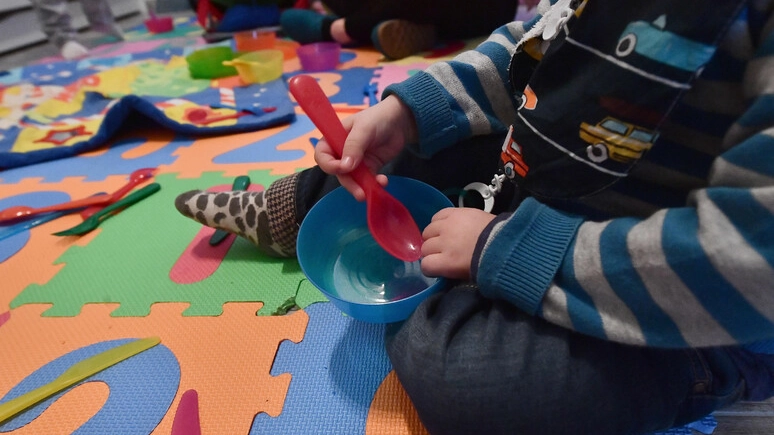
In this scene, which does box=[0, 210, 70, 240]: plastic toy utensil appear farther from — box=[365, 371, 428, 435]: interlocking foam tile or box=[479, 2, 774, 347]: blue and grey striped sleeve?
box=[479, 2, 774, 347]: blue and grey striped sleeve

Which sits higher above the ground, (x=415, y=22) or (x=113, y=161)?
(x=415, y=22)

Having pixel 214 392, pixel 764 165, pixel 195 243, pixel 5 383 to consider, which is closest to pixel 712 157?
pixel 764 165

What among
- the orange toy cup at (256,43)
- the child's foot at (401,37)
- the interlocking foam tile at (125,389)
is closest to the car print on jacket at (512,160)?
the interlocking foam tile at (125,389)

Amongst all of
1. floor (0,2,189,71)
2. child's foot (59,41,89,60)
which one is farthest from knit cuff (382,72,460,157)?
floor (0,2,189,71)

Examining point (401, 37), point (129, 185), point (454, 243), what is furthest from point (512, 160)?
point (401, 37)

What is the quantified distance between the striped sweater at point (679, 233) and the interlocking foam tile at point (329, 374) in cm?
20

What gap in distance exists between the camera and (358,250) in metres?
0.63

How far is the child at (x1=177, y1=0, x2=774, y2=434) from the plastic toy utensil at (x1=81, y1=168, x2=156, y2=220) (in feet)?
1.92

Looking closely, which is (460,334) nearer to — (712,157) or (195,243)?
(712,157)

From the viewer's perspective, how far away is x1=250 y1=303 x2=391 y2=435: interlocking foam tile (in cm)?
48

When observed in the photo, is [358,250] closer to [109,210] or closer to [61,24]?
[109,210]

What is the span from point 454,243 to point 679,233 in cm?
18

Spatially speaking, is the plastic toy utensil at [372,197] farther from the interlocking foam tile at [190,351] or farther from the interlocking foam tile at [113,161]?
the interlocking foam tile at [113,161]

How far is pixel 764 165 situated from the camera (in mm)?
300
